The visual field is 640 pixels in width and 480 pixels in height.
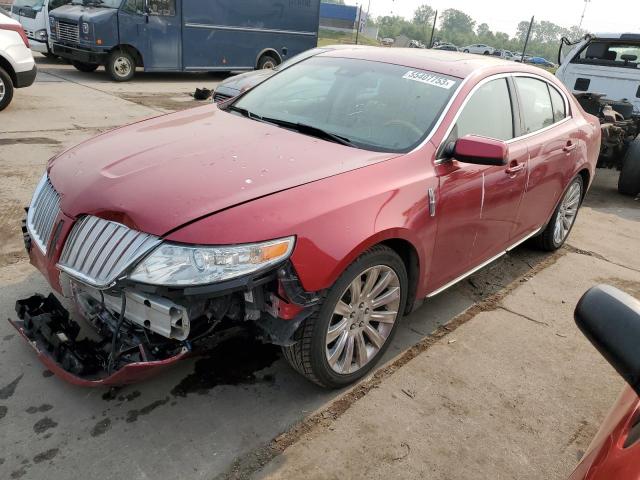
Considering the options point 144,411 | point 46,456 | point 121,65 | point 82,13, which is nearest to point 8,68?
point 82,13

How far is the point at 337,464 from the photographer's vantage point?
7.80 ft

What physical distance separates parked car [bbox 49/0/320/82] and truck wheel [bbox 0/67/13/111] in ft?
14.2

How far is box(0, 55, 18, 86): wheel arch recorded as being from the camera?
7844mm

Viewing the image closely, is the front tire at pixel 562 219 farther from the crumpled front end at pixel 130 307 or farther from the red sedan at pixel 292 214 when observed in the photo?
the crumpled front end at pixel 130 307

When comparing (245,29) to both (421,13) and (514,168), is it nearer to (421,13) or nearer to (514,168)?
(514,168)

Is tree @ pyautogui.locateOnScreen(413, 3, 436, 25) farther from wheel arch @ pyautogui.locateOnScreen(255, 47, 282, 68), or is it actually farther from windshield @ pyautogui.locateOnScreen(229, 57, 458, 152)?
windshield @ pyautogui.locateOnScreen(229, 57, 458, 152)

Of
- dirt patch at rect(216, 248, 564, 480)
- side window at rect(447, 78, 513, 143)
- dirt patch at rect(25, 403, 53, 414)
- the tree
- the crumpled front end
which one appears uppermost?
the tree

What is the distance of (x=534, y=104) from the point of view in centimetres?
401

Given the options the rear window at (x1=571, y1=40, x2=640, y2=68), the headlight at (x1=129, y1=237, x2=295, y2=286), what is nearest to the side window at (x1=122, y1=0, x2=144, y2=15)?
the rear window at (x1=571, y1=40, x2=640, y2=68)

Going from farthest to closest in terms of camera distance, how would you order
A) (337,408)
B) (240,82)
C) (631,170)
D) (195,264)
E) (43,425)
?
(240,82), (631,170), (337,408), (43,425), (195,264)

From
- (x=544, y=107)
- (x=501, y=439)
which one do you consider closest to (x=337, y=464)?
(x=501, y=439)

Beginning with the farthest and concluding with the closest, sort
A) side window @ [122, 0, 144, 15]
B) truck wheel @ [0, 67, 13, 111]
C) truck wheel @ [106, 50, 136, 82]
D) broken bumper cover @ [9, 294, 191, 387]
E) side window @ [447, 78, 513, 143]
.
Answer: truck wheel @ [106, 50, 136, 82], side window @ [122, 0, 144, 15], truck wheel @ [0, 67, 13, 111], side window @ [447, 78, 513, 143], broken bumper cover @ [9, 294, 191, 387]

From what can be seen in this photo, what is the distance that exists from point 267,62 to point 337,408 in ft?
47.6

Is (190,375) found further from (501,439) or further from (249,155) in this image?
(501,439)
